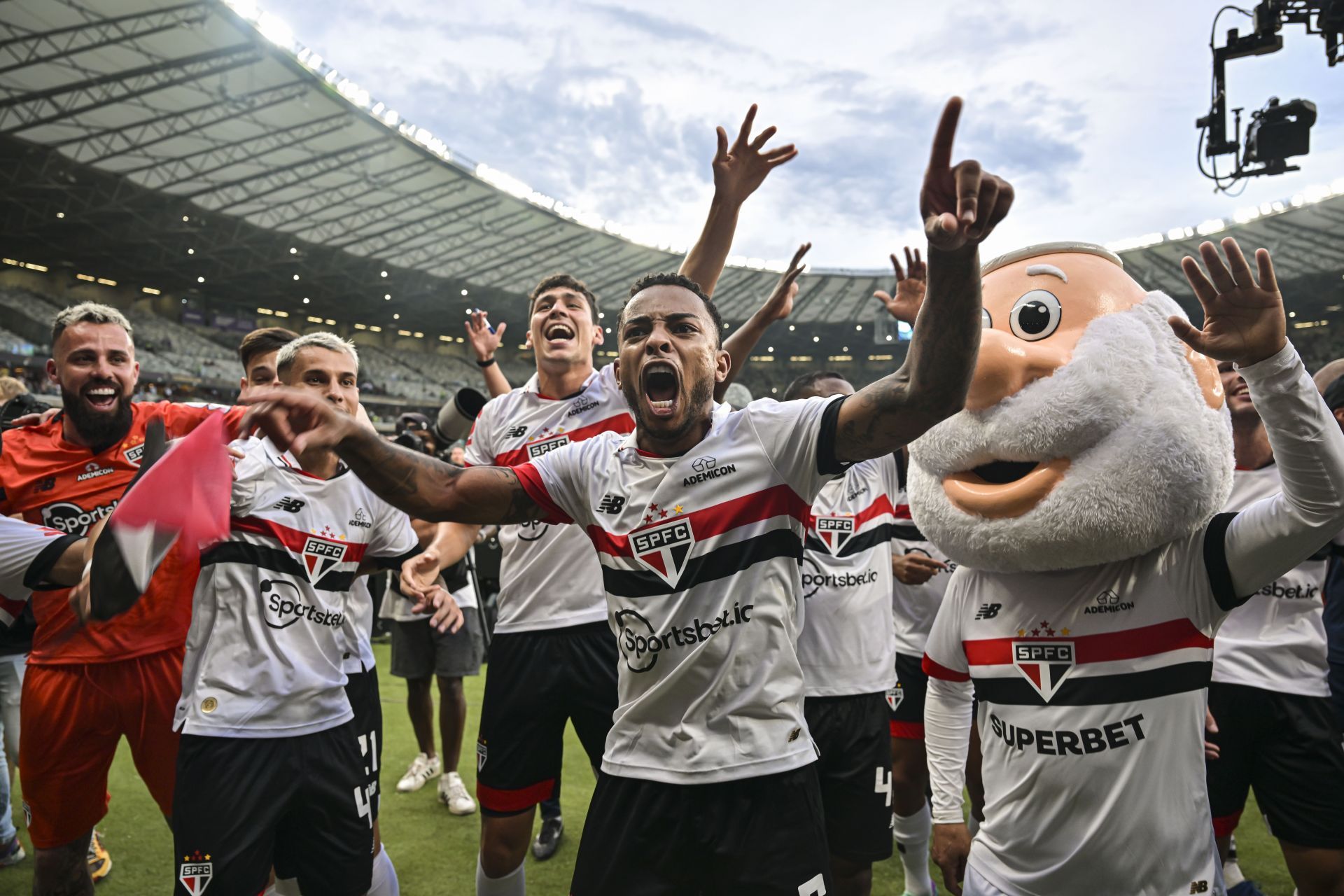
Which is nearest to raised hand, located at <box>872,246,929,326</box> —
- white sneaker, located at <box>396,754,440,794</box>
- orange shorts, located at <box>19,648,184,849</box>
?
orange shorts, located at <box>19,648,184,849</box>

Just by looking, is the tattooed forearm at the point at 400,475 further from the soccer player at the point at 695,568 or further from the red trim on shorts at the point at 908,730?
the red trim on shorts at the point at 908,730

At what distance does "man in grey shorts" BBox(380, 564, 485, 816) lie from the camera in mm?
5145

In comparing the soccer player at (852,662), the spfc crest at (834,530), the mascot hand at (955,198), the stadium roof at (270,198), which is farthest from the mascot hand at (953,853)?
the stadium roof at (270,198)

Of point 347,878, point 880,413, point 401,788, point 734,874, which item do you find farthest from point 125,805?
point 880,413

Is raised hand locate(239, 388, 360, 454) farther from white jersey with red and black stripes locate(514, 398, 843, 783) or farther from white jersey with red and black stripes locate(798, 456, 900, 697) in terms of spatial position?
white jersey with red and black stripes locate(798, 456, 900, 697)

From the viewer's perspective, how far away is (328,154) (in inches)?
926

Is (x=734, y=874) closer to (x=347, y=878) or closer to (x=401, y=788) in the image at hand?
(x=347, y=878)

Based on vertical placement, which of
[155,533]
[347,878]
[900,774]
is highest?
[155,533]

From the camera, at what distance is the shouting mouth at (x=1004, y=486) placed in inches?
81.3

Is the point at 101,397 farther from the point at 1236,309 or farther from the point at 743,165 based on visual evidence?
the point at 1236,309

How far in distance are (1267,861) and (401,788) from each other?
494cm

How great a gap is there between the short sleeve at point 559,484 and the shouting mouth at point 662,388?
0.99 ft

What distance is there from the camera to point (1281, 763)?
2703 millimetres

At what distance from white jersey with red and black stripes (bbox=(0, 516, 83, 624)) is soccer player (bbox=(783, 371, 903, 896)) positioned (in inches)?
101
